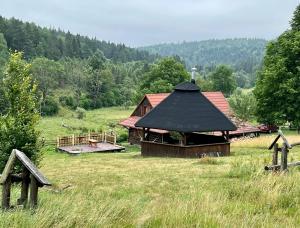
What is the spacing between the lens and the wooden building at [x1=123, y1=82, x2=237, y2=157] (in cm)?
2553

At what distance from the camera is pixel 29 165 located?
6957mm

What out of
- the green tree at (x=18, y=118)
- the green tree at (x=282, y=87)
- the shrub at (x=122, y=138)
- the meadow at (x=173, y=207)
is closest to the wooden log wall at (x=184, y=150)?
the green tree at (x=282, y=87)

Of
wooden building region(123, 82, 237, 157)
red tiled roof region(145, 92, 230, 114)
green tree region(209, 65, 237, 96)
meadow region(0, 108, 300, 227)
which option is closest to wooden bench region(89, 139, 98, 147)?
red tiled roof region(145, 92, 230, 114)

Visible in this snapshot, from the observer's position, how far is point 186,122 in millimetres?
25469

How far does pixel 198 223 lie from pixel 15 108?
1155cm

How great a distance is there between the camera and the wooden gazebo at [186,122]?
1005 inches

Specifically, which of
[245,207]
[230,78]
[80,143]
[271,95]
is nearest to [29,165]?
[245,207]

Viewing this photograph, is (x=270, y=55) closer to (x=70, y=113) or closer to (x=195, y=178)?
(x=195, y=178)

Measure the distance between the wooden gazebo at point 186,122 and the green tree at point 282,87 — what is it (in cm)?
811

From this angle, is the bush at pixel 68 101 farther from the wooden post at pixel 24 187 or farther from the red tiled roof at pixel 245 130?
the wooden post at pixel 24 187

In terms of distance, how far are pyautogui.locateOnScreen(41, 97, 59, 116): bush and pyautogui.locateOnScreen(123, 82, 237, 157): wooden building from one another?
2495 inches

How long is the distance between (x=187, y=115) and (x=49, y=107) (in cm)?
6575

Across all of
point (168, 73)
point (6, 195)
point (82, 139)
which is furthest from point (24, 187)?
point (168, 73)

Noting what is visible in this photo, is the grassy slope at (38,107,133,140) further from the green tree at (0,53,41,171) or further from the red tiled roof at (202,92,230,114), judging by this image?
the green tree at (0,53,41,171)
